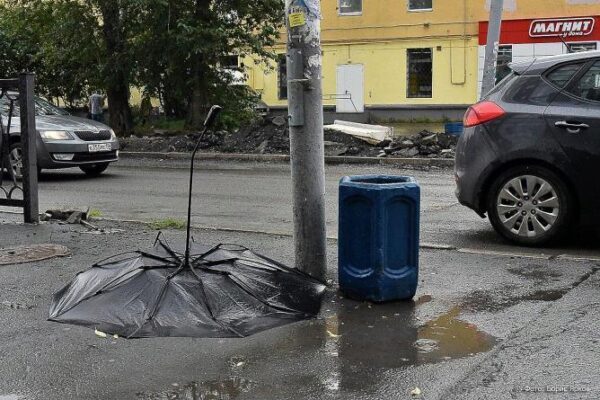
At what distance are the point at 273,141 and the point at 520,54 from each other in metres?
15.8

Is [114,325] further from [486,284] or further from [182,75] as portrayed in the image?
[182,75]

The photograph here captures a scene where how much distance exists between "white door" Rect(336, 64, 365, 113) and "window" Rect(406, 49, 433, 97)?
2211 millimetres

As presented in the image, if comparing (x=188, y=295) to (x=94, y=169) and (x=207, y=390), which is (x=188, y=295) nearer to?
(x=207, y=390)

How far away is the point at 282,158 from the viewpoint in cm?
1930

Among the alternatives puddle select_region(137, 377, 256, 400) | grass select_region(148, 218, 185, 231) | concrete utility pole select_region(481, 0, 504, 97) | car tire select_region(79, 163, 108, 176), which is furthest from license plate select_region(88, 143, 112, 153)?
puddle select_region(137, 377, 256, 400)

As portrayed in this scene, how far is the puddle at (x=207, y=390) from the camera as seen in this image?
3.94 metres

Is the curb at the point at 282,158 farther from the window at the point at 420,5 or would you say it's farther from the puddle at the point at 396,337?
the window at the point at 420,5

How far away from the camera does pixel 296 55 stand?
5750 mm

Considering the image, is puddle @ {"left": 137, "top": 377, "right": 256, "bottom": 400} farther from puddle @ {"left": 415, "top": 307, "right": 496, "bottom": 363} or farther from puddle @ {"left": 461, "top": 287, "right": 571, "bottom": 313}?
puddle @ {"left": 461, "top": 287, "right": 571, "bottom": 313}

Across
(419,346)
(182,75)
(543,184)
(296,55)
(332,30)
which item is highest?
(332,30)

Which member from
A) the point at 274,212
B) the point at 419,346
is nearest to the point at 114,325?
the point at 419,346

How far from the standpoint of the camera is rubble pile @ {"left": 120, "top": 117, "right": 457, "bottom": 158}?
18.8 m

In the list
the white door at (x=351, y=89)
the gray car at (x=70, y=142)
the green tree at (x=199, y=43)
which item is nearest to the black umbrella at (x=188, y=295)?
the gray car at (x=70, y=142)

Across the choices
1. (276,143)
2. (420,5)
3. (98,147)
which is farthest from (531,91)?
(420,5)
